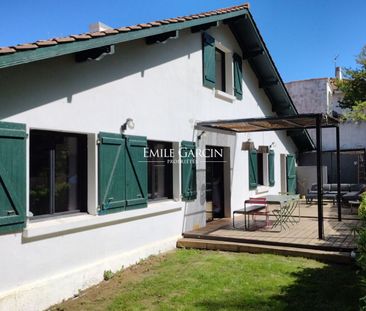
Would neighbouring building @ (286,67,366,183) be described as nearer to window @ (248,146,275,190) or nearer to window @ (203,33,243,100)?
window @ (248,146,275,190)

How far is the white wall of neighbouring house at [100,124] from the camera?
4.98 m

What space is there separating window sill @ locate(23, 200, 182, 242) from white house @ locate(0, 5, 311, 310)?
0.02m

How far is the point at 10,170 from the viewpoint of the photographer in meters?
4.79

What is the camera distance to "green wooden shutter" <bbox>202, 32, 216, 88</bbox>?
9.76 meters

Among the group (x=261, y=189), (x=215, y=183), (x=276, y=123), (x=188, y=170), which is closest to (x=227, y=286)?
(x=188, y=170)

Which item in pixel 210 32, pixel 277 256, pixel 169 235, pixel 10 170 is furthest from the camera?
pixel 210 32

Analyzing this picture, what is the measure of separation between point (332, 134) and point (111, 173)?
17.3 metres

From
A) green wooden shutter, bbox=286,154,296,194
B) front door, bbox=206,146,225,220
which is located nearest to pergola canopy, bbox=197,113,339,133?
front door, bbox=206,146,225,220

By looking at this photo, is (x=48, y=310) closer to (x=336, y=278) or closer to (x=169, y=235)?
(x=169, y=235)

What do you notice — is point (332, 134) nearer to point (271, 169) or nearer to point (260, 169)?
point (271, 169)

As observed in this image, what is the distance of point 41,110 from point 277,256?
4915mm

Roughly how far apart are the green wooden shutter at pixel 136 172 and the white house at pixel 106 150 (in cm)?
2

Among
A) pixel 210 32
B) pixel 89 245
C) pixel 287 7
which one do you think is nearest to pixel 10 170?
pixel 89 245

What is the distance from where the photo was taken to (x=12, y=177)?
15.8ft
